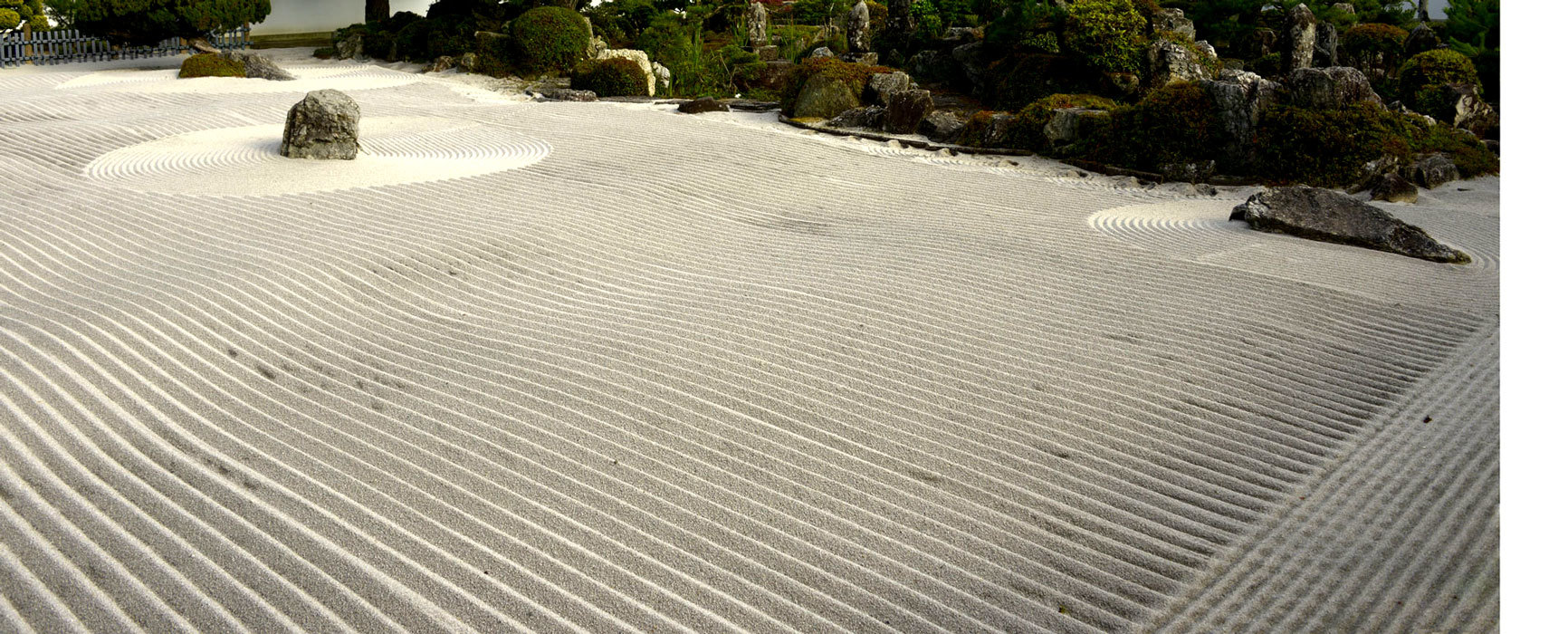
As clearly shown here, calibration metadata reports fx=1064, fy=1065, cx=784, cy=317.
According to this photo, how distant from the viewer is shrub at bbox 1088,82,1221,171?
13.5 m

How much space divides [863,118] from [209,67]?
1345 centimetres

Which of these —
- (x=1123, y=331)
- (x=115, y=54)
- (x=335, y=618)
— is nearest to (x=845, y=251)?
(x=1123, y=331)

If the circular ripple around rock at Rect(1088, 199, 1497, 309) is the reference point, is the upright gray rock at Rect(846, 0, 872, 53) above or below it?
above

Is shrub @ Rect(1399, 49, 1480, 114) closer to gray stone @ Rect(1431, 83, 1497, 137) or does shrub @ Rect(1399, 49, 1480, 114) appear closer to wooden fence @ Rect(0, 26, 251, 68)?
gray stone @ Rect(1431, 83, 1497, 137)

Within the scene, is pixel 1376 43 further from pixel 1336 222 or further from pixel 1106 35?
pixel 1336 222

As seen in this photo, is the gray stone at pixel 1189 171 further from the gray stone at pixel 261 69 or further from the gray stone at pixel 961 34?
the gray stone at pixel 261 69

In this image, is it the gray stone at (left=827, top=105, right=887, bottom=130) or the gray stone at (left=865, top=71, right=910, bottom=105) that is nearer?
the gray stone at (left=827, top=105, right=887, bottom=130)

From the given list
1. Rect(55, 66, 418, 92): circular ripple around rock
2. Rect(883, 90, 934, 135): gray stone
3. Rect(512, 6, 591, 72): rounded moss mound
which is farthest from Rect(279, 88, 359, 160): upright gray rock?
Rect(512, 6, 591, 72): rounded moss mound

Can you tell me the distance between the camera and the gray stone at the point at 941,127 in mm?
15742

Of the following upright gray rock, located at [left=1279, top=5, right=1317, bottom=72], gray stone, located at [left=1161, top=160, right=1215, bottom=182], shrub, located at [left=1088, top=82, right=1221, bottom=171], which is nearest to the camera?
gray stone, located at [left=1161, top=160, right=1215, bottom=182]

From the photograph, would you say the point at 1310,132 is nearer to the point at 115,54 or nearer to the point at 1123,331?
the point at 1123,331

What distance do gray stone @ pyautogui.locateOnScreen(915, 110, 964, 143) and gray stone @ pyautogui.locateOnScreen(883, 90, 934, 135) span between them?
10cm

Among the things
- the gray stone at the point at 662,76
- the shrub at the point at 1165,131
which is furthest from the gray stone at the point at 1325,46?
the gray stone at the point at 662,76

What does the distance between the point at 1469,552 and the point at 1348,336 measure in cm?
295
